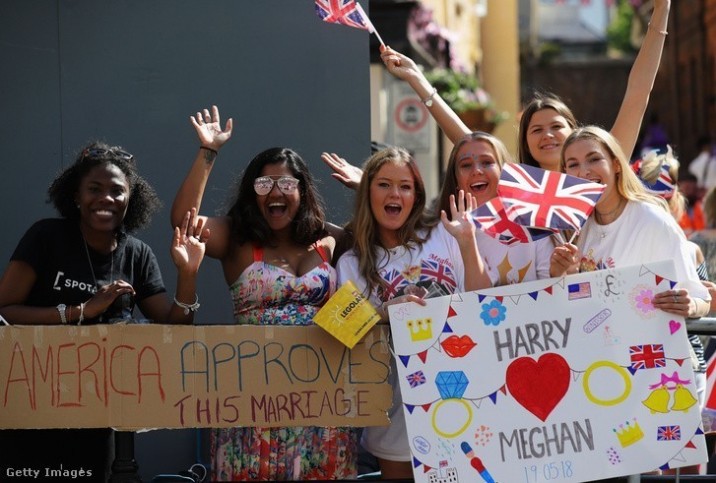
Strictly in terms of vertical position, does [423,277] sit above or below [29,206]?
below

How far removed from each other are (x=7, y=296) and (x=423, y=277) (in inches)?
68.2

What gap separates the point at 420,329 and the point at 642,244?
3.24ft

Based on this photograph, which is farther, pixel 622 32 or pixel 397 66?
pixel 622 32

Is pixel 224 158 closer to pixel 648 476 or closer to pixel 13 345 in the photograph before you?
pixel 13 345

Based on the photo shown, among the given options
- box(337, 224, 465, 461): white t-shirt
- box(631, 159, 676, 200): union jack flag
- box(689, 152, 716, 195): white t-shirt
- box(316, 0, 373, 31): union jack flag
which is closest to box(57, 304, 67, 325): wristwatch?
box(337, 224, 465, 461): white t-shirt

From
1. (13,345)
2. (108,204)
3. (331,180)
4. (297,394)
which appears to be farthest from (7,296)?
(331,180)

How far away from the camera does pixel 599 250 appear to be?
15.8ft

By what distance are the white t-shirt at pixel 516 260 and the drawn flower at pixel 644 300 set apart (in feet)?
1.70

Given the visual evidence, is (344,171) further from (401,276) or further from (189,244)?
(189,244)

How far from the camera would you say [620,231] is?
4777mm

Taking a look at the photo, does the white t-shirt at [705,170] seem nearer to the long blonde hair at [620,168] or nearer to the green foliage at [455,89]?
the green foliage at [455,89]

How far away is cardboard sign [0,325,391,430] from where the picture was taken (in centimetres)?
461

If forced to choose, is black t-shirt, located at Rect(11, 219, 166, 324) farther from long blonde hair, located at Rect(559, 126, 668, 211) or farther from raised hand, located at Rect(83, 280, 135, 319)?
long blonde hair, located at Rect(559, 126, 668, 211)

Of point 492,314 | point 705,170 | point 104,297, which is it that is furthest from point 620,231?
point 705,170
